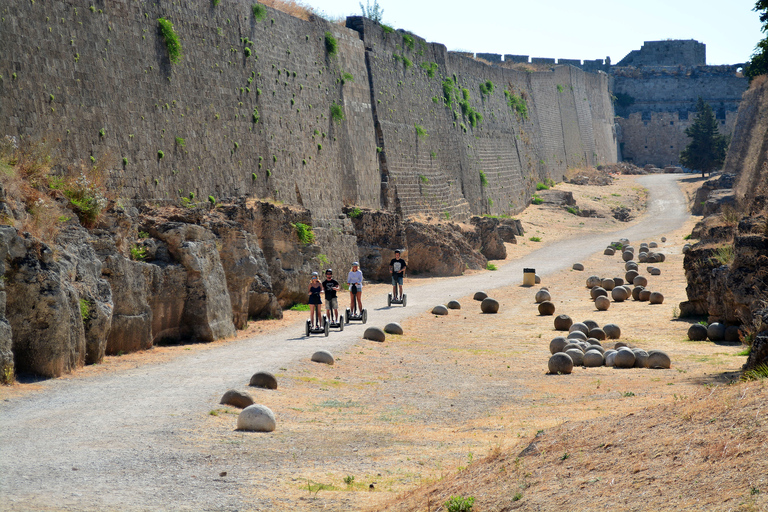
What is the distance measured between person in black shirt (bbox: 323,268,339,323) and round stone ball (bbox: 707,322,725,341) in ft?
24.0

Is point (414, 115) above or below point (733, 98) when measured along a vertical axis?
below

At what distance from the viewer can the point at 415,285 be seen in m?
26.9

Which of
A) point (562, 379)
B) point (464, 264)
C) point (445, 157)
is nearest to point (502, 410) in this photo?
point (562, 379)

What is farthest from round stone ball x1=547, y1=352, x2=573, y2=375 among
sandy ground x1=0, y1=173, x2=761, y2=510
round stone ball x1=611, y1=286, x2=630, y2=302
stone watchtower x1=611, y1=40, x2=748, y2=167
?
stone watchtower x1=611, y1=40, x2=748, y2=167

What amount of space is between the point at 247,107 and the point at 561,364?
12.3 meters

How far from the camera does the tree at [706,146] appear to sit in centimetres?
6012

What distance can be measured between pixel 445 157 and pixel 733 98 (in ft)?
155

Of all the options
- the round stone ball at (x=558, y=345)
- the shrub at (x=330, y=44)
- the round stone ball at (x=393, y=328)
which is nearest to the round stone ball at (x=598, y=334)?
the round stone ball at (x=558, y=345)

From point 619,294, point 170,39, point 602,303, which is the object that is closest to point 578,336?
point 602,303

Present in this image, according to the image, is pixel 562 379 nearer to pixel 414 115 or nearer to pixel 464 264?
pixel 464 264

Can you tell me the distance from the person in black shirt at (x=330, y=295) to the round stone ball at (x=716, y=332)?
24.0 ft

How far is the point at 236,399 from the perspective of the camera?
9.60 metres

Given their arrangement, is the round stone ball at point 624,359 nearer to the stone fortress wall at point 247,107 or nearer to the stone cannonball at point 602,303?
the stone cannonball at point 602,303

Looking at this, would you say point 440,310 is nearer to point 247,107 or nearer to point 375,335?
point 375,335
